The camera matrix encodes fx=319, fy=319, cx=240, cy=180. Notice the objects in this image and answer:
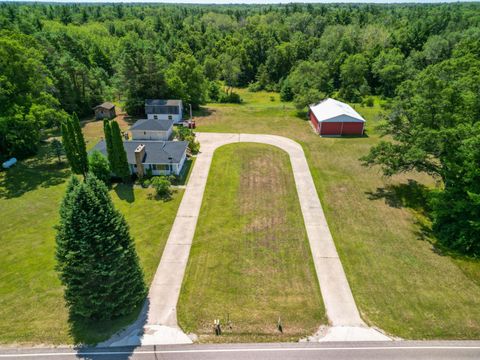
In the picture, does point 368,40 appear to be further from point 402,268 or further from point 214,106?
point 402,268

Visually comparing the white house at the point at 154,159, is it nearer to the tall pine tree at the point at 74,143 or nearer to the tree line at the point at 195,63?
the tall pine tree at the point at 74,143

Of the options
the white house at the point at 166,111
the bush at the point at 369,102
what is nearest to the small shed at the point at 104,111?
the white house at the point at 166,111

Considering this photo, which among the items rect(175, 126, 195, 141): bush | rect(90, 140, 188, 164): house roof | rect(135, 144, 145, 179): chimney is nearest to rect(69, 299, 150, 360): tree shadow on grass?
rect(135, 144, 145, 179): chimney

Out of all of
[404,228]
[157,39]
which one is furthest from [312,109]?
[157,39]

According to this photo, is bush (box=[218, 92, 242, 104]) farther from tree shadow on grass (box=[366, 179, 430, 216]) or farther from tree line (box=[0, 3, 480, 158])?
tree shadow on grass (box=[366, 179, 430, 216])

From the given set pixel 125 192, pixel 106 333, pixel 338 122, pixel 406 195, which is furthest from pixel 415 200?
pixel 125 192
